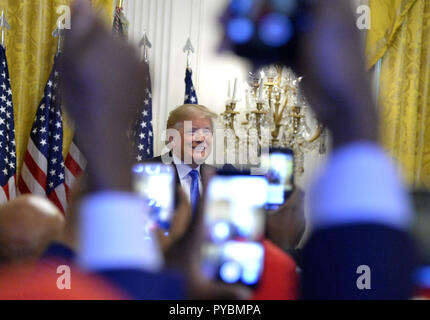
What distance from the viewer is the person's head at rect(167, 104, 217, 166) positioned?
0.44 meters

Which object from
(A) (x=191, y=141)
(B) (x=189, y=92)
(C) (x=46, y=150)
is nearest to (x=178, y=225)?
(A) (x=191, y=141)

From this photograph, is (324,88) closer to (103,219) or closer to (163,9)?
(103,219)

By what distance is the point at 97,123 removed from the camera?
0.15m

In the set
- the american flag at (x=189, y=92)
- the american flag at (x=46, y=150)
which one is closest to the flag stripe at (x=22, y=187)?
the american flag at (x=46, y=150)

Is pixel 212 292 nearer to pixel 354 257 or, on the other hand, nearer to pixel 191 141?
pixel 354 257

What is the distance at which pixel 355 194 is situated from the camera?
0.52 ft

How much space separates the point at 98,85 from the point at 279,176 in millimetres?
133

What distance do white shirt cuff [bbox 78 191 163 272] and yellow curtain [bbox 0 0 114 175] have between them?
192cm

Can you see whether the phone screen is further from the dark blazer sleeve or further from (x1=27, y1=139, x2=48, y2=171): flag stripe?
(x1=27, y1=139, x2=48, y2=171): flag stripe

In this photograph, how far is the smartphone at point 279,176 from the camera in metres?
0.24

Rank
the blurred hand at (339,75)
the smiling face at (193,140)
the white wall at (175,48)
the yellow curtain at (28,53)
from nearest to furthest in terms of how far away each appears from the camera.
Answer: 1. the blurred hand at (339,75)
2. the smiling face at (193,140)
3. the white wall at (175,48)
4. the yellow curtain at (28,53)

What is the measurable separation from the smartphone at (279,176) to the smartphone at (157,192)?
0.05 metres

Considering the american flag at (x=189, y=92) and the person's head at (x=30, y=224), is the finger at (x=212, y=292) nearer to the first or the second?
the person's head at (x=30, y=224)

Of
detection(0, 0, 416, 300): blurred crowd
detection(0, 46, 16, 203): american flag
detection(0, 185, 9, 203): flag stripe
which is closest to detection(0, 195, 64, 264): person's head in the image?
detection(0, 0, 416, 300): blurred crowd
